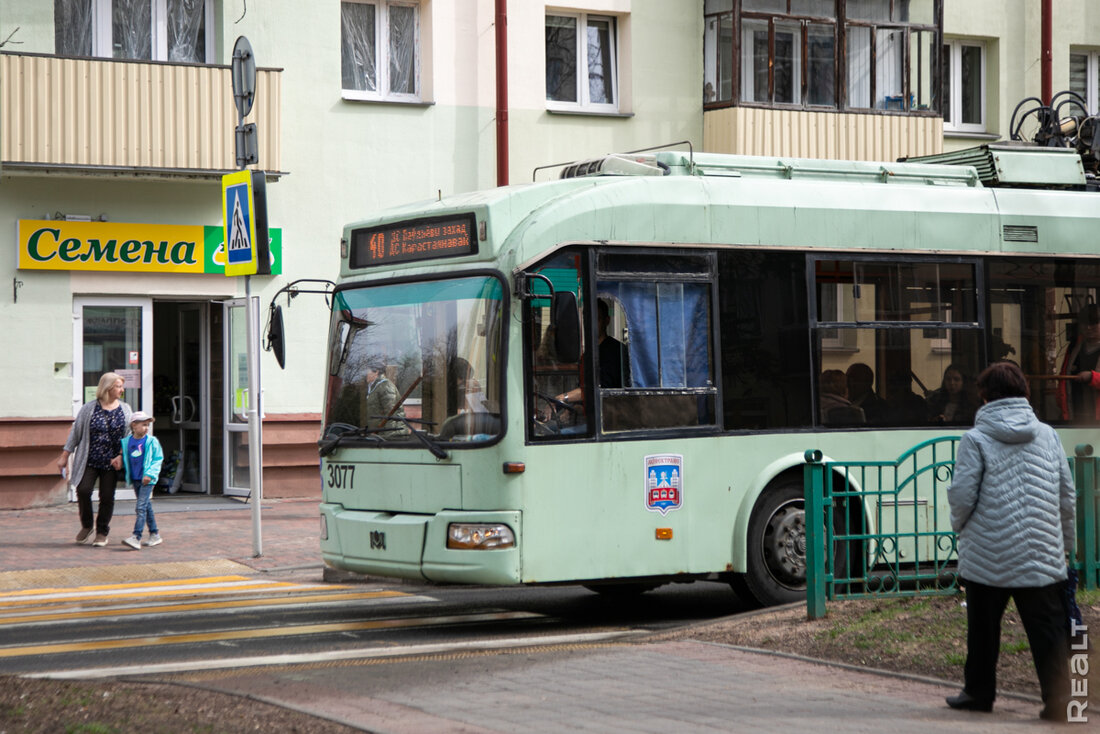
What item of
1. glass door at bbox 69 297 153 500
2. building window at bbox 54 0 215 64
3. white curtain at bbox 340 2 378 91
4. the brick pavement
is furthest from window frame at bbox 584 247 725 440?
white curtain at bbox 340 2 378 91

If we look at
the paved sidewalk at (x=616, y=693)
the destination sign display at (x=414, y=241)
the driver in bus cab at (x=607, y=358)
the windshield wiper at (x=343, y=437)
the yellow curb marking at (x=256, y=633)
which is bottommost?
the yellow curb marking at (x=256, y=633)

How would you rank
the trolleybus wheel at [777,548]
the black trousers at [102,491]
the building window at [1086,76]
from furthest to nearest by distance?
the building window at [1086,76], the black trousers at [102,491], the trolleybus wheel at [777,548]

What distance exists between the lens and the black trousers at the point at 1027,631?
6973 mm

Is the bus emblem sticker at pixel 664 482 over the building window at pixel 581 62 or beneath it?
beneath

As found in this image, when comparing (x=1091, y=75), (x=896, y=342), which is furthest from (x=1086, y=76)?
(x=896, y=342)

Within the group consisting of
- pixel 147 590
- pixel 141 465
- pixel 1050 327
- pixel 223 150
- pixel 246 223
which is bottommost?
pixel 147 590

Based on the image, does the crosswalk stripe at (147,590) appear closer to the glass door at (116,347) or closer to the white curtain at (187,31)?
the glass door at (116,347)

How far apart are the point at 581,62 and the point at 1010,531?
A: 16892 mm

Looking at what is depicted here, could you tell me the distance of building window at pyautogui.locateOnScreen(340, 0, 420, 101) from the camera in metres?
21.5

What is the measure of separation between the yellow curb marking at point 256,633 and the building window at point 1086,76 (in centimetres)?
1898

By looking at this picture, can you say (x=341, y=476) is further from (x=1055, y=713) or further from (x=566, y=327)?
(x=1055, y=713)

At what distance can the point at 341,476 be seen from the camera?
10875mm

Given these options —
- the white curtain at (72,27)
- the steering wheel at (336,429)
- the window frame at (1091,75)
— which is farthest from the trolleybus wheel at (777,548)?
the window frame at (1091,75)

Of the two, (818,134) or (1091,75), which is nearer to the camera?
(818,134)
